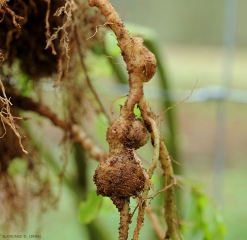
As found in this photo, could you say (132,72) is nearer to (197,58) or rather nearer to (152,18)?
(152,18)

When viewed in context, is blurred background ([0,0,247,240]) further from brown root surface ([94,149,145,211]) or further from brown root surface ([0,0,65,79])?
brown root surface ([94,149,145,211])

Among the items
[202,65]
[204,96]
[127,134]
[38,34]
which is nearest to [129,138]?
[127,134]

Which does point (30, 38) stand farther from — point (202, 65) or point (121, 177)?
point (202, 65)

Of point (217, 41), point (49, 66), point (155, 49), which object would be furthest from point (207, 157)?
point (49, 66)

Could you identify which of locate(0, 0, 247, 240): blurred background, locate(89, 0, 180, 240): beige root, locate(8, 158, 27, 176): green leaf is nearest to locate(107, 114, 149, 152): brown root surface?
locate(89, 0, 180, 240): beige root

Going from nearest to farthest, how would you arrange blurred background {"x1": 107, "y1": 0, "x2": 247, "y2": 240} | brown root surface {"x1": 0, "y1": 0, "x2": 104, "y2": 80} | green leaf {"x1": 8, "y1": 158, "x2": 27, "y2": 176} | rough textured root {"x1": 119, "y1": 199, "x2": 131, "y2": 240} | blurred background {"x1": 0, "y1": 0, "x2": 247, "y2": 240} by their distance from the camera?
1. rough textured root {"x1": 119, "y1": 199, "x2": 131, "y2": 240}
2. brown root surface {"x1": 0, "y1": 0, "x2": 104, "y2": 80}
3. green leaf {"x1": 8, "y1": 158, "x2": 27, "y2": 176}
4. blurred background {"x1": 0, "y1": 0, "x2": 247, "y2": 240}
5. blurred background {"x1": 107, "y1": 0, "x2": 247, "y2": 240}

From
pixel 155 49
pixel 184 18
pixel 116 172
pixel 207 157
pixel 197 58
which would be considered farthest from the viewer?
pixel 197 58

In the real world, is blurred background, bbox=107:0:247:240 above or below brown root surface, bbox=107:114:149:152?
above
